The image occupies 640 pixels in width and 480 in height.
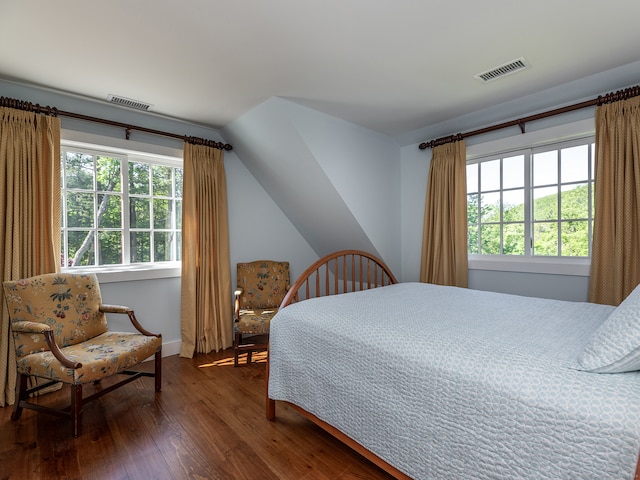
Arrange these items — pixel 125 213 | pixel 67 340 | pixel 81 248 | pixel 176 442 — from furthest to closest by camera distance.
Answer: pixel 125 213
pixel 81 248
pixel 67 340
pixel 176 442

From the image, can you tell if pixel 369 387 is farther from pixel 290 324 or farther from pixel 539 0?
pixel 539 0

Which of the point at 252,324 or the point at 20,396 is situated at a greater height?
the point at 252,324

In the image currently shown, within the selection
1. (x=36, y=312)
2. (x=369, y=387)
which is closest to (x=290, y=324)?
(x=369, y=387)

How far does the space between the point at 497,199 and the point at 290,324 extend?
8.03 ft

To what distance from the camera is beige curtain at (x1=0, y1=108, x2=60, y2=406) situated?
7.38 ft

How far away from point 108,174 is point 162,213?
1.83 ft

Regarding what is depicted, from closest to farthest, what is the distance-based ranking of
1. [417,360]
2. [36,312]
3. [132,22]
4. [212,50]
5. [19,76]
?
[417,360] < [132,22] < [212,50] < [36,312] < [19,76]

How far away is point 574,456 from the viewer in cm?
88

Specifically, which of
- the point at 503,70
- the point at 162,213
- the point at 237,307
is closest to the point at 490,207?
the point at 503,70

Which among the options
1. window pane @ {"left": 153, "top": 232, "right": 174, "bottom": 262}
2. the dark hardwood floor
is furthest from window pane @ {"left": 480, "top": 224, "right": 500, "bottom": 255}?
window pane @ {"left": 153, "top": 232, "right": 174, "bottom": 262}

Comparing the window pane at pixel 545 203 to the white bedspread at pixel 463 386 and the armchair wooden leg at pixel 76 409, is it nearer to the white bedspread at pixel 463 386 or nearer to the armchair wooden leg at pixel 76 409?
the white bedspread at pixel 463 386

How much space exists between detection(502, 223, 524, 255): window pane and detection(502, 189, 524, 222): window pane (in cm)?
6

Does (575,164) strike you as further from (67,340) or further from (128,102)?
(67,340)

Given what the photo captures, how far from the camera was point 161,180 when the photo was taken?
10.6 ft
